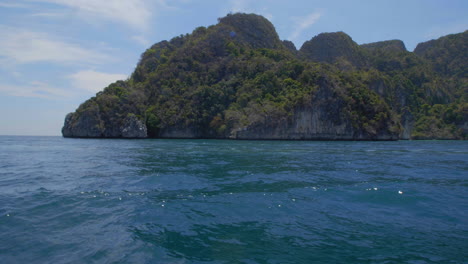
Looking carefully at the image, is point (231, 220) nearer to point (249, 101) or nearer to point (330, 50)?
point (249, 101)

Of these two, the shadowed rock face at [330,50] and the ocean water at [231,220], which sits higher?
the shadowed rock face at [330,50]

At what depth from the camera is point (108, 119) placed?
8544cm

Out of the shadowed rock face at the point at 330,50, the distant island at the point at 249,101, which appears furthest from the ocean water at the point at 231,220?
the shadowed rock face at the point at 330,50

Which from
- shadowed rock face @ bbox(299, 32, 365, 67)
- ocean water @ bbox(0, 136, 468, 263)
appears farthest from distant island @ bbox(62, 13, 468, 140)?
ocean water @ bbox(0, 136, 468, 263)

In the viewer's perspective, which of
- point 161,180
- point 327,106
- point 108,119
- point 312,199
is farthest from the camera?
point 108,119

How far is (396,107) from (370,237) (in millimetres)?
130093

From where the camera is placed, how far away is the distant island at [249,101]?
7850 cm

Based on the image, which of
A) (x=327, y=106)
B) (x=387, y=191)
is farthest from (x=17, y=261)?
(x=327, y=106)

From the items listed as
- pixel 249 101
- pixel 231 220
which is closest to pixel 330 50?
pixel 249 101

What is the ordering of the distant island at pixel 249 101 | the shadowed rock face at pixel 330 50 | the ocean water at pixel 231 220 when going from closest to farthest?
the ocean water at pixel 231 220 → the distant island at pixel 249 101 → the shadowed rock face at pixel 330 50

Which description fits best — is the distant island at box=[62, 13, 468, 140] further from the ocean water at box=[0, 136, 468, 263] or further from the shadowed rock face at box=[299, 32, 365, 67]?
the ocean water at box=[0, 136, 468, 263]

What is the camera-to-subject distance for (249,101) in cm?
8469

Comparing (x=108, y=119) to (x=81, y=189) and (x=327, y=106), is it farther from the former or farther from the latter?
(x=81, y=189)

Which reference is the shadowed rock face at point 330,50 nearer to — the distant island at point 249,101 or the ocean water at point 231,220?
the distant island at point 249,101
